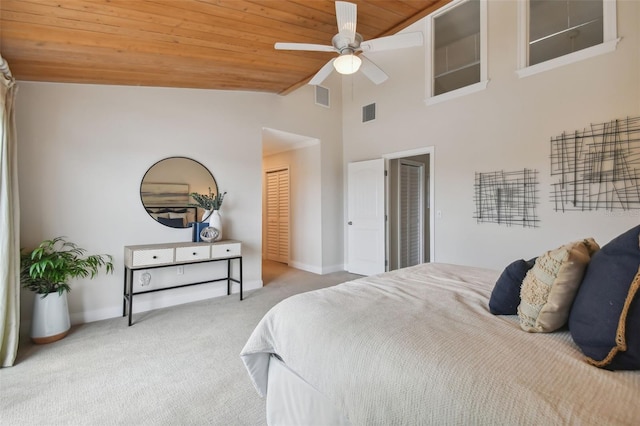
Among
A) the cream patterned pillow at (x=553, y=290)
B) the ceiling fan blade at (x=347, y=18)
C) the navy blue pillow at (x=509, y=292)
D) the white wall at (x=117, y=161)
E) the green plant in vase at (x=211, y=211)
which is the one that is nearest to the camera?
the cream patterned pillow at (x=553, y=290)

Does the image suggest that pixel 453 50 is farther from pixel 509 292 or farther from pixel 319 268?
pixel 509 292

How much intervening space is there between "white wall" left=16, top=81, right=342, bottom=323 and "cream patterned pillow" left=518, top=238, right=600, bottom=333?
353 cm

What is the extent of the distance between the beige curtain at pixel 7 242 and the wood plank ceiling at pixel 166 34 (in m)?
0.38

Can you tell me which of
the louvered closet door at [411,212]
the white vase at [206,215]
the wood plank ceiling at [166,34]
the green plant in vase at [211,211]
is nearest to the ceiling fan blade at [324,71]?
the wood plank ceiling at [166,34]

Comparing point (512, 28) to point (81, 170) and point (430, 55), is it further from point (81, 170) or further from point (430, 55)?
point (81, 170)

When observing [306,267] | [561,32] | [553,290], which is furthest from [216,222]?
[561,32]

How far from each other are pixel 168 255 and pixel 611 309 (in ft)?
11.2

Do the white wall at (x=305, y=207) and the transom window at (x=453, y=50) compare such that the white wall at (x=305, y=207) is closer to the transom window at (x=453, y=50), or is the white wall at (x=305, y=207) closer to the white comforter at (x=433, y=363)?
the transom window at (x=453, y=50)

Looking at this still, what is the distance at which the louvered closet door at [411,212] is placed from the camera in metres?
5.44

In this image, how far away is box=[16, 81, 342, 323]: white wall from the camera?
2895mm

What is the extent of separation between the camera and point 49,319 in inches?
A: 102

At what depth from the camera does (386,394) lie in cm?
98

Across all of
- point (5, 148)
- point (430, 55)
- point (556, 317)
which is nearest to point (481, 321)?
point (556, 317)

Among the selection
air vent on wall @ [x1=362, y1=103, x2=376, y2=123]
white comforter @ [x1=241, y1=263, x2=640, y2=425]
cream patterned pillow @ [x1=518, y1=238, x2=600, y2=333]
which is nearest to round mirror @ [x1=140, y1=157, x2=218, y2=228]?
white comforter @ [x1=241, y1=263, x2=640, y2=425]
